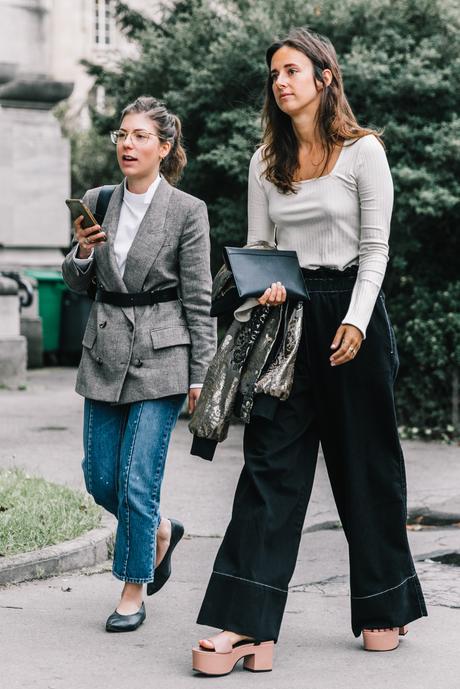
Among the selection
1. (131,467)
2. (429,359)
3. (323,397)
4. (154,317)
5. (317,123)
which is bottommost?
(429,359)

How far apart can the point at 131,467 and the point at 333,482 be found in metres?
0.74

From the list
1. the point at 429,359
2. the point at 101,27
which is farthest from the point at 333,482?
the point at 101,27

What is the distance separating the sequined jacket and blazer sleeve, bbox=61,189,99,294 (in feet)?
2.33

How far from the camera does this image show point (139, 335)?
4.81 metres

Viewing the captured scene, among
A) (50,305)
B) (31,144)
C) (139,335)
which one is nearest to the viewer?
(139,335)

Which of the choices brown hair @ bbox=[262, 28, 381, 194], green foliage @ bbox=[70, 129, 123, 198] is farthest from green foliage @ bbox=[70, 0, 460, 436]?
green foliage @ bbox=[70, 129, 123, 198]

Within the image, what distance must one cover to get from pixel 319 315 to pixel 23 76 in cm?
1227

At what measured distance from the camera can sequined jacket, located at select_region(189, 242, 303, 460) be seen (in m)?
4.31

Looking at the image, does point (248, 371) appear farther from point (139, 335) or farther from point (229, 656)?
point (229, 656)

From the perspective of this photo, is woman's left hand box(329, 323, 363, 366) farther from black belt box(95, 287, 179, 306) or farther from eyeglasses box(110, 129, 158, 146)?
eyeglasses box(110, 129, 158, 146)

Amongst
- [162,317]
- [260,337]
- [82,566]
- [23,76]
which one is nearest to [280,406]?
[260,337]

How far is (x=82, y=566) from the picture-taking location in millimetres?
5906

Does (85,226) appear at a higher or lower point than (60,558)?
higher

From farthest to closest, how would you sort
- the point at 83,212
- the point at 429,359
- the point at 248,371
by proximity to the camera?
the point at 429,359 → the point at 83,212 → the point at 248,371
